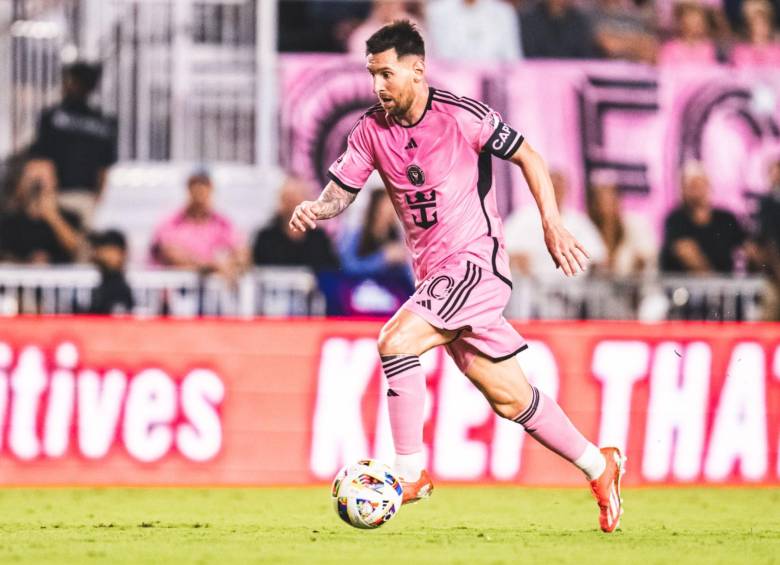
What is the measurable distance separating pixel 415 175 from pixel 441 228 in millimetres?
258

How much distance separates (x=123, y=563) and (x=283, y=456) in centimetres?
422

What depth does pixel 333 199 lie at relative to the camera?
7238 millimetres

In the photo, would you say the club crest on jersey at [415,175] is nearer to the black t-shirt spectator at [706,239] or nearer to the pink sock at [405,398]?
the pink sock at [405,398]

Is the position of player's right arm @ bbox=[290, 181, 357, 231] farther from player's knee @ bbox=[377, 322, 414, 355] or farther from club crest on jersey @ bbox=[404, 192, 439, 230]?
player's knee @ bbox=[377, 322, 414, 355]

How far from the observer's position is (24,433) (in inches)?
394

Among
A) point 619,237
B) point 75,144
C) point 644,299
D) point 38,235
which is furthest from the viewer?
point 75,144

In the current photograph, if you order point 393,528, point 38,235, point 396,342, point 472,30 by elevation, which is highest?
point 472,30

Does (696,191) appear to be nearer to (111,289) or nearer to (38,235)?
(111,289)

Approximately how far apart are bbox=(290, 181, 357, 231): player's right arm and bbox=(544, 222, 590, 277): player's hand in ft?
3.25

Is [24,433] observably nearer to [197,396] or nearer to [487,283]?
[197,396]

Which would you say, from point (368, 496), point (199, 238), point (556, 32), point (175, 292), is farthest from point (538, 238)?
point (368, 496)

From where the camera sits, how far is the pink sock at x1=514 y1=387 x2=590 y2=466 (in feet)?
23.6

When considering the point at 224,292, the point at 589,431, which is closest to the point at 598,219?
the point at 224,292

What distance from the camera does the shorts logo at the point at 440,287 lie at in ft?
22.7
